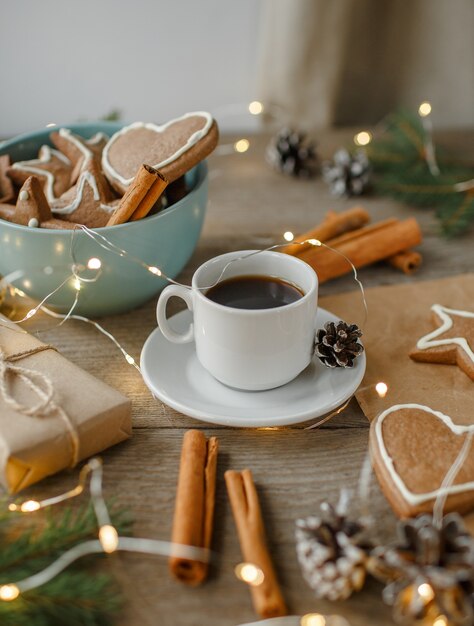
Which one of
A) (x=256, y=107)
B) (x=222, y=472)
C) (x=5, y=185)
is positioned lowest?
(x=222, y=472)

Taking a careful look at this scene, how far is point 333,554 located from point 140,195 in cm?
60

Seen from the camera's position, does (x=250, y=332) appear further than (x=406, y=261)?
No

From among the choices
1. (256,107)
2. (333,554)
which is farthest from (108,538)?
(256,107)

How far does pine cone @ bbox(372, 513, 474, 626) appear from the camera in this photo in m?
0.63

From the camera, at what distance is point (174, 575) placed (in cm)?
69

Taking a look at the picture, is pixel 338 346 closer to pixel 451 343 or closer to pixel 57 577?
pixel 451 343

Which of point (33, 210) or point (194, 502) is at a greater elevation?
point (33, 210)

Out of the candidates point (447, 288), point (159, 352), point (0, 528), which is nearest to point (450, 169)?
point (447, 288)

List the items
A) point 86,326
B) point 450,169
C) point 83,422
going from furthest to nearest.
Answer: point 450,169 → point 86,326 → point 83,422

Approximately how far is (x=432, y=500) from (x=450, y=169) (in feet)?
3.46

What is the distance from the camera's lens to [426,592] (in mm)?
639

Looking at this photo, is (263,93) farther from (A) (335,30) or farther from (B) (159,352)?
(B) (159,352)

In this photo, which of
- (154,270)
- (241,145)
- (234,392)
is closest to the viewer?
(234,392)

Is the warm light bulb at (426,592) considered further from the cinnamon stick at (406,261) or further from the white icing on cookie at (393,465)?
the cinnamon stick at (406,261)
